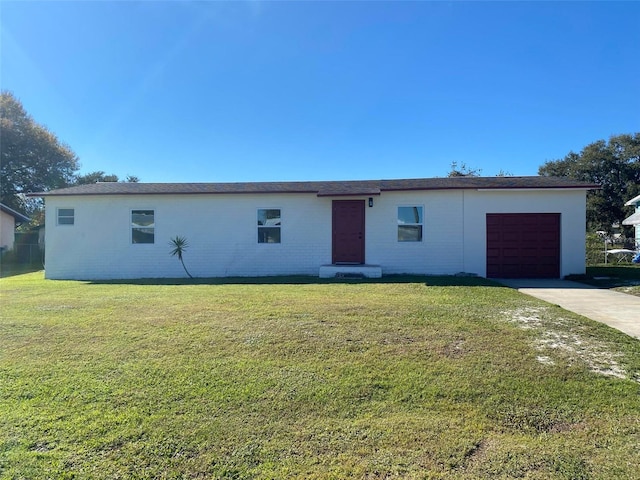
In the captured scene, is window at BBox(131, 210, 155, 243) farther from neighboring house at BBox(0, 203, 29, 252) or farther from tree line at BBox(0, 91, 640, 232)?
tree line at BBox(0, 91, 640, 232)

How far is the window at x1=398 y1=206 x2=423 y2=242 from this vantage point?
12477mm

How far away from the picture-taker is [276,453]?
2510 millimetres

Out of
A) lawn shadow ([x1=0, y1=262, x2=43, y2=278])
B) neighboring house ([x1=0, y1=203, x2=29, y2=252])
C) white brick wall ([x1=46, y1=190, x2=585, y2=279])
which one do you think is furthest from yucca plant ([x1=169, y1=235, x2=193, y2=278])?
neighboring house ([x1=0, y1=203, x2=29, y2=252])

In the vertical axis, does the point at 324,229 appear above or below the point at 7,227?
below

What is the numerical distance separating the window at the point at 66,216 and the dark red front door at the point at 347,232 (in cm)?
952

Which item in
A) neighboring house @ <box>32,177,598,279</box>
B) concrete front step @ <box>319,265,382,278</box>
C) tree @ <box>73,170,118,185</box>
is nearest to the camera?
concrete front step @ <box>319,265,382,278</box>

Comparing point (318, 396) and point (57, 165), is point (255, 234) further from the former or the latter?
point (57, 165)

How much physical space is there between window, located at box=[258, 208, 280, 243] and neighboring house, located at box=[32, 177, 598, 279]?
0.04m

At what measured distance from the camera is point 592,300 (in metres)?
7.80

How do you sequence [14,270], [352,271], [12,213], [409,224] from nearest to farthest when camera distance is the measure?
[352,271] < [409,224] < [14,270] < [12,213]

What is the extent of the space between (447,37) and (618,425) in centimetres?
1069

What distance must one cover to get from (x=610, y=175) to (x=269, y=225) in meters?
34.3

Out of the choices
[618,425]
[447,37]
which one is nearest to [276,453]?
[618,425]

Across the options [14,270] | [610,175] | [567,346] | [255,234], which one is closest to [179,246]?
[255,234]
